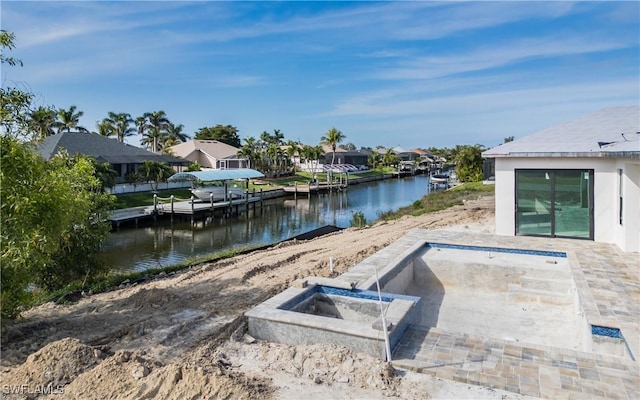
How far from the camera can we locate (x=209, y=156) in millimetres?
54188

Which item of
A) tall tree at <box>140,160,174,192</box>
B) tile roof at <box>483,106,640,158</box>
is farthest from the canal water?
tile roof at <box>483,106,640,158</box>

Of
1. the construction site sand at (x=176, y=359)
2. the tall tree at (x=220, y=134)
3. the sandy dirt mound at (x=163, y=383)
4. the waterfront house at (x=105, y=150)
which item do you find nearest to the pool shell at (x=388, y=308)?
the construction site sand at (x=176, y=359)

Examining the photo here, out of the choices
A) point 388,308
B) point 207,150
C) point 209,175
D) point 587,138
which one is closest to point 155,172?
point 209,175

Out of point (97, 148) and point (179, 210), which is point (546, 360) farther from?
point (97, 148)

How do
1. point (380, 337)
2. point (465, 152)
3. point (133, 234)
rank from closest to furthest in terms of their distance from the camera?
1. point (380, 337)
2. point (133, 234)
3. point (465, 152)

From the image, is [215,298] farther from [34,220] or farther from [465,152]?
[465,152]

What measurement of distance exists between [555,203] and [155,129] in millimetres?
60009

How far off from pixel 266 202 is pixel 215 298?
95.0ft

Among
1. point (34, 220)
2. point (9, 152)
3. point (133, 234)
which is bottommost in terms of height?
point (133, 234)

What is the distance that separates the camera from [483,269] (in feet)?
32.1

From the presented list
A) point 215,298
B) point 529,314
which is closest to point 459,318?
point 529,314

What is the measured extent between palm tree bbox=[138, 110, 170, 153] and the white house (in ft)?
186

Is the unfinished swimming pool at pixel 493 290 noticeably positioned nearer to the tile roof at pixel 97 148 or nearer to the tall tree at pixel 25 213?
the tall tree at pixel 25 213

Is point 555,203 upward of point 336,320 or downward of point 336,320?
upward
